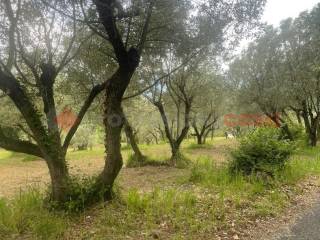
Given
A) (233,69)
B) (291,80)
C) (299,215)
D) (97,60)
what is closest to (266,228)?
(299,215)

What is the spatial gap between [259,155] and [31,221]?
821cm

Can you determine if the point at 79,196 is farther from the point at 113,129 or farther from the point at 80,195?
the point at 113,129

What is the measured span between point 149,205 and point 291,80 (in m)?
19.7

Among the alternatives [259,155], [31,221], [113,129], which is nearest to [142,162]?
[259,155]

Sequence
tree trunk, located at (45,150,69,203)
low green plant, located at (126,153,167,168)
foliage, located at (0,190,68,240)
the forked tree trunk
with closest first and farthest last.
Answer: foliage, located at (0,190,68,240), tree trunk, located at (45,150,69,203), the forked tree trunk, low green plant, located at (126,153,167,168)

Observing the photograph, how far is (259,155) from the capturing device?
41.9 ft

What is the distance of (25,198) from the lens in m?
8.93

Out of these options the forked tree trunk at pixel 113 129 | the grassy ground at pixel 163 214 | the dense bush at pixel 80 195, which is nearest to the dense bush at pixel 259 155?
the grassy ground at pixel 163 214

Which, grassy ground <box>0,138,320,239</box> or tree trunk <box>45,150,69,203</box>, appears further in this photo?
tree trunk <box>45,150,69,203</box>

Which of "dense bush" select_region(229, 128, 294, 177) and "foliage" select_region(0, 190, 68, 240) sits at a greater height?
"dense bush" select_region(229, 128, 294, 177)

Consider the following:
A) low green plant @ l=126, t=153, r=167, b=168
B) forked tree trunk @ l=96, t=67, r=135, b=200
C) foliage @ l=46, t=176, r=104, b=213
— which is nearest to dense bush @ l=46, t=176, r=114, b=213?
foliage @ l=46, t=176, r=104, b=213

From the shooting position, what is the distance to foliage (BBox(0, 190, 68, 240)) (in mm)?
7223

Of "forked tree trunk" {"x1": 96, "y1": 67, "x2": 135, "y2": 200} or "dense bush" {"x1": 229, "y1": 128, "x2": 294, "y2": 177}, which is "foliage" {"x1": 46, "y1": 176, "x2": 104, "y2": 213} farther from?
"dense bush" {"x1": 229, "y1": 128, "x2": 294, "y2": 177}

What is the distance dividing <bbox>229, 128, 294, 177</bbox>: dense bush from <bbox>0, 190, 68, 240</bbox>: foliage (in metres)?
6.87
